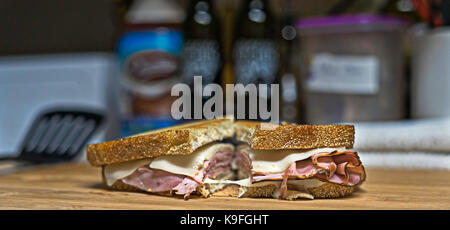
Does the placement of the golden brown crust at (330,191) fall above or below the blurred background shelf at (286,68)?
below

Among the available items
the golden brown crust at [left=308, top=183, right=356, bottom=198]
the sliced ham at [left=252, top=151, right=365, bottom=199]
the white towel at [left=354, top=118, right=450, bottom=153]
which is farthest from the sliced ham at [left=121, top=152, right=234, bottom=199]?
the white towel at [left=354, top=118, right=450, bottom=153]

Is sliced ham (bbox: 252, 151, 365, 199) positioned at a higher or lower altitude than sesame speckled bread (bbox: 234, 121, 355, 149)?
lower

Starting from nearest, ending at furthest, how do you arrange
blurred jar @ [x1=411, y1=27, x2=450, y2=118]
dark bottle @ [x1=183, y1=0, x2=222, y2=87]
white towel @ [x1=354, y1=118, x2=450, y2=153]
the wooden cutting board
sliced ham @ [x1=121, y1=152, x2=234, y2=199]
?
the wooden cutting board
sliced ham @ [x1=121, y1=152, x2=234, y2=199]
white towel @ [x1=354, y1=118, x2=450, y2=153]
blurred jar @ [x1=411, y1=27, x2=450, y2=118]
dark bottle @ [x1=183, y1=0, x2=222, y2=87]

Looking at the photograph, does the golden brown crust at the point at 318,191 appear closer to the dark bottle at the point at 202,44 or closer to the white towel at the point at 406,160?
the white towel at the point at 406,160

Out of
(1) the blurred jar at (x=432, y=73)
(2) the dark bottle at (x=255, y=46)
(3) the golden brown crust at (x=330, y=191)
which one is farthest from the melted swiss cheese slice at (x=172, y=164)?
(1) the blurred jar at (x=432, y=73)

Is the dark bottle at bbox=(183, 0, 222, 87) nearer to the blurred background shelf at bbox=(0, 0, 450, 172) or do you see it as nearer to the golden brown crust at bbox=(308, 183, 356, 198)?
the blurred background shelf at bbox=(0, 0, 450, 172)

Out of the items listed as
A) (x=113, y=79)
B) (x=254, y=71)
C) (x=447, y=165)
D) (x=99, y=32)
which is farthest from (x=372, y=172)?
(x=99, y=32)
